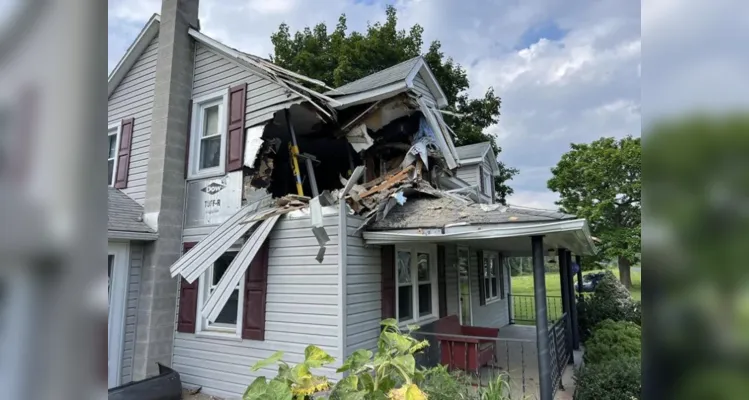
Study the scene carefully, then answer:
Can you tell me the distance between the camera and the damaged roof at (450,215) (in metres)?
5.38

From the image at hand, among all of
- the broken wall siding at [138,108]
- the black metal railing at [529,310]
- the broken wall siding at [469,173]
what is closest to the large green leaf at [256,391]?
the broken wall siding at [138,108]

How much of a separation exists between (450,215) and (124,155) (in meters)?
6.77

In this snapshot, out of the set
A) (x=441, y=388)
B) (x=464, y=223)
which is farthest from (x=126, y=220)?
(x=441, y=388)

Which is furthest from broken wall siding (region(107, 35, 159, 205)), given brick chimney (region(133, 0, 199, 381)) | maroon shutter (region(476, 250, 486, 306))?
maroon shutter (region(476, 250, 486, 306))

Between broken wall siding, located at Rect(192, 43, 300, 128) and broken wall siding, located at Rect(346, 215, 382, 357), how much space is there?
2.47m

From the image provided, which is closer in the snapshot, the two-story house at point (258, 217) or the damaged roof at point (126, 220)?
the two-story house at point (258, 217)

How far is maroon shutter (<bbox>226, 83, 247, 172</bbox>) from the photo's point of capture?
7.12 m

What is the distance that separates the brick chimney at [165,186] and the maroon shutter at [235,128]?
1.04 m

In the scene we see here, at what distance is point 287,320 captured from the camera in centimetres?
613

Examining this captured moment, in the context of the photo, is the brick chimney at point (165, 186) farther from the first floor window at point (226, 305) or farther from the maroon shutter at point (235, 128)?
the maroon shutter at point (235, 128)

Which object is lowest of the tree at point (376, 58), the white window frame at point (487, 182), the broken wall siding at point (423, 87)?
the white window frame at point (487, 182)
